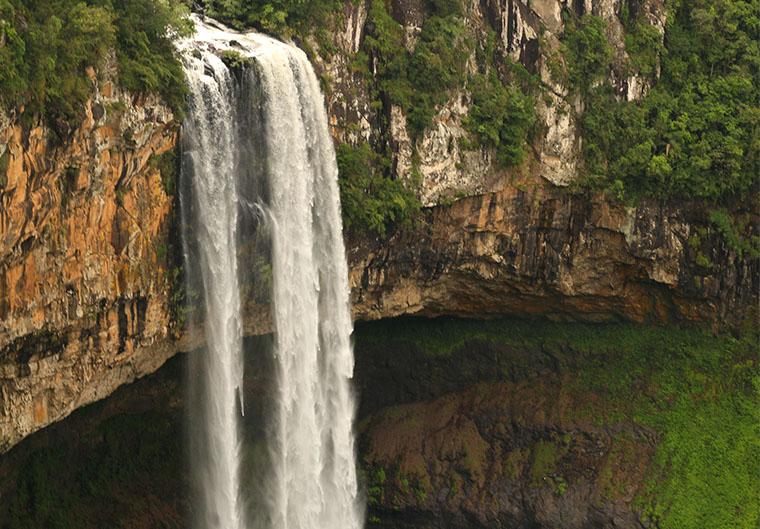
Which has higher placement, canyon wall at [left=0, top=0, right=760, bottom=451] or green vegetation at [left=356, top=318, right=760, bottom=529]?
canyon wall at [left=0, top=0, right=760, bottom=451]

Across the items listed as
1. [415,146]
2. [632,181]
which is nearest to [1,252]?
[415,146]

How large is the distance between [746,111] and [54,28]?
61.6ft

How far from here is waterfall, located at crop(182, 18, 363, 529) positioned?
19.8m

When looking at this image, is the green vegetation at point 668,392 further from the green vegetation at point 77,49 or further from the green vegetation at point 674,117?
the green vegetation at point 77,49

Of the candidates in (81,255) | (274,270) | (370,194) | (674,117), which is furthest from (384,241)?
(81,255)

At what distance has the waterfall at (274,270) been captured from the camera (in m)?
19.8

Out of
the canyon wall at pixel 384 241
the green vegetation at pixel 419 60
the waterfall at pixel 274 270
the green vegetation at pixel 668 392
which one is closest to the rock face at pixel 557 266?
the canyon wall at pixel 384 241

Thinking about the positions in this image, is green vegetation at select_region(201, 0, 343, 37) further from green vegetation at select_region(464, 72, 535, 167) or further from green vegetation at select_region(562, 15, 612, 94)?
green vegetation at select_region(562, 15, 612, 94)

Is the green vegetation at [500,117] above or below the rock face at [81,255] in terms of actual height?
above

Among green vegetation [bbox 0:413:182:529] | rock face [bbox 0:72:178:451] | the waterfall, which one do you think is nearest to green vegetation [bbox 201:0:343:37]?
the waterfall

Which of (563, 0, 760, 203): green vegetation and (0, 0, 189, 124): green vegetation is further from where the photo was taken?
(563, 0, 760, 203): green vegetation

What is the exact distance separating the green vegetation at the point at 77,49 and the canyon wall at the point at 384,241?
0.39m

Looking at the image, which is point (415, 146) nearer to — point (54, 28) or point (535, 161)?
point (535, 161)

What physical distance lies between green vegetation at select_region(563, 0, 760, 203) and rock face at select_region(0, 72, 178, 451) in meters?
12.9
